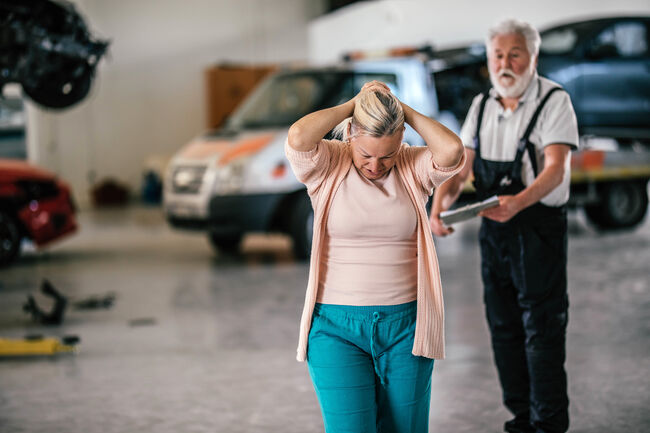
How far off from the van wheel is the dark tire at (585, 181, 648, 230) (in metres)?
4.22

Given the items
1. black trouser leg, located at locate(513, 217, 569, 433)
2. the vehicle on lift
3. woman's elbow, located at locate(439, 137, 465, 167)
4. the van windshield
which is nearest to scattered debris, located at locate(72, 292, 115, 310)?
the vehicle on lift

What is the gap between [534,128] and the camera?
3393mm

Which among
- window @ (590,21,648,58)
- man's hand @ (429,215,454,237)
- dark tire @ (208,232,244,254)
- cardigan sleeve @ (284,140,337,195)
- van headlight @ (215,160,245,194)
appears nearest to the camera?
cardigan sleeve @ (284,140,337,195)

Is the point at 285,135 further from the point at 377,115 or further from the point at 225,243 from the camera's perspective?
the point at 377,115

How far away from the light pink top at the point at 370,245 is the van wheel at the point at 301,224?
556 cm

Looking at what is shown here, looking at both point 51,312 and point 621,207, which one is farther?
point 621,207

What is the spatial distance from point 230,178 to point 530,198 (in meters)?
5.12

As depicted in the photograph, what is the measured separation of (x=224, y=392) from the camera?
444 cm

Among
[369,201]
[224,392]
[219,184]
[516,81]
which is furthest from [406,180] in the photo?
[219,184]

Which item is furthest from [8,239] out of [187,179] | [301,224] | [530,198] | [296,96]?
[530,198]

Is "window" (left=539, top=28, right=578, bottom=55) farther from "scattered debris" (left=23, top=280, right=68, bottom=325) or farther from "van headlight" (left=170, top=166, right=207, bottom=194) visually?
"scattered debris" (left=23, top=280, right=68, bottom=325)

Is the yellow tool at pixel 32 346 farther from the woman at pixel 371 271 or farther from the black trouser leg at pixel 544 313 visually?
the woman at pixel 371 271

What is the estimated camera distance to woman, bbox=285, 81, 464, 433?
239 cm

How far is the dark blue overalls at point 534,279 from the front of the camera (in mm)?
3406
